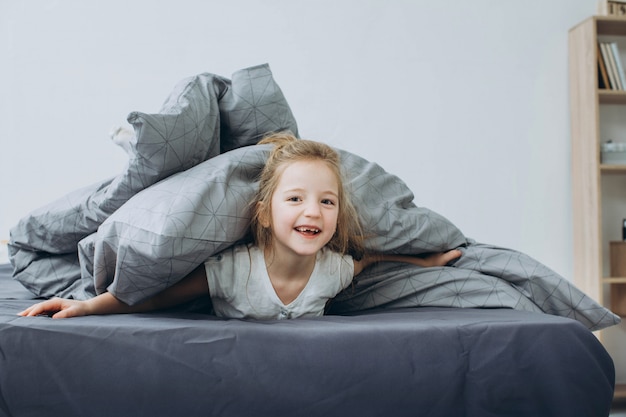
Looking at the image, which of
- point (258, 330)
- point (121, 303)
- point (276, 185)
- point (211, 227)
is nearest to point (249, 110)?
point (276, 185)

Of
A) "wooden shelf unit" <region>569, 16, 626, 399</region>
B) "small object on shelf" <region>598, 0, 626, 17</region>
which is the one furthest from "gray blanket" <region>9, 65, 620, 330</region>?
"small object on shelf" <region>598, 0, 626, 17</region>

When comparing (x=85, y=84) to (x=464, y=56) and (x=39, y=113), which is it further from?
(x=464, y=56)

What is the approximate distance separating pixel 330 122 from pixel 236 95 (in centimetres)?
133

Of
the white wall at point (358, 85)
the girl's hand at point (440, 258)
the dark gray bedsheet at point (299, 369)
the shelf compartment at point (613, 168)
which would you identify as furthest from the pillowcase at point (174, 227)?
the shelf compartment at point (613, 168)

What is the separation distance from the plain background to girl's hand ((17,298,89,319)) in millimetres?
1558

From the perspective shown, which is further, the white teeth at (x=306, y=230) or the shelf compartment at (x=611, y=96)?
the shelf compartment at (x=611, y=96)

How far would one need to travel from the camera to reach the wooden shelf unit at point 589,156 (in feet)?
8.68

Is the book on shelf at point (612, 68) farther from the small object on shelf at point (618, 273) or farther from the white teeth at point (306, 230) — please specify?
the white teeth at point (306, 230)

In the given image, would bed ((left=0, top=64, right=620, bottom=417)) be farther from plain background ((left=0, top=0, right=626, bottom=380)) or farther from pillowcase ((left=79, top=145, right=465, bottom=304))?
plain background ((left=0, top=0, right=626, bottom=380))

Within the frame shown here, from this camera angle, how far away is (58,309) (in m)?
1.06

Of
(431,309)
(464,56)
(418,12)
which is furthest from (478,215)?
(431,309)

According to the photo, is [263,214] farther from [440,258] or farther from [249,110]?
[440,258]

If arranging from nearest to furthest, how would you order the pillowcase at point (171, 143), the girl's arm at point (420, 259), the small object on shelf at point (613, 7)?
the pillowcase at point (171, 143)
the girl's arm at point (420, 259)
the small object on shelf at point (613, 7)

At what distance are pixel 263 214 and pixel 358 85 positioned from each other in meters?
1.64
